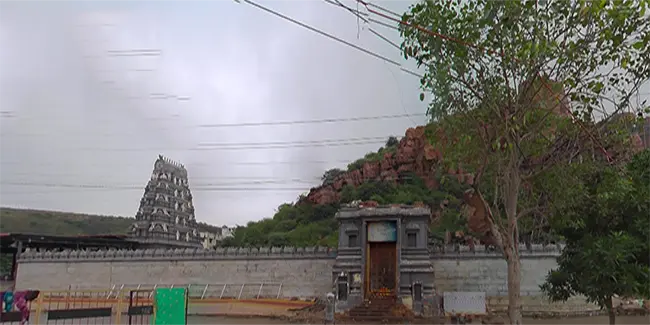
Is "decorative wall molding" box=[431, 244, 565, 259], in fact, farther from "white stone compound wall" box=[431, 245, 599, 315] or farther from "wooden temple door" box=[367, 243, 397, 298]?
"wooden temple door" box=[367, 243, 397, 298]

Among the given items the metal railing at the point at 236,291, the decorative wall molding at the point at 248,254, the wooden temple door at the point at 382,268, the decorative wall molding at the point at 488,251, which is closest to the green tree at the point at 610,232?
the wooden temple door at the point at 382,268

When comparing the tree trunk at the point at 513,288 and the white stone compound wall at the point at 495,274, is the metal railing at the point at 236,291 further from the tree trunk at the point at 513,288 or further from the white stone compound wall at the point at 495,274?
the tree trunk at the point at 513,288

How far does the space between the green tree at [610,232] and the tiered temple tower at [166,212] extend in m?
37.4

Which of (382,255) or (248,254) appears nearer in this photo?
(382,255)

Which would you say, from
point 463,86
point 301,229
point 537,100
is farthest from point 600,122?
point 301,229

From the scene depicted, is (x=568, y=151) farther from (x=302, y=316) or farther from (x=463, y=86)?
(x=302, y=316)

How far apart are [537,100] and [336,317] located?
1515 centimetres

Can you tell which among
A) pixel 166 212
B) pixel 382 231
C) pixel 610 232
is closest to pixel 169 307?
pixel 610 232

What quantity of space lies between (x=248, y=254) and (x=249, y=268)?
0.83m

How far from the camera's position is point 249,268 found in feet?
93.8

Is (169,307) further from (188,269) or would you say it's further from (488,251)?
(188,269)

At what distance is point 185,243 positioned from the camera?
156 feet

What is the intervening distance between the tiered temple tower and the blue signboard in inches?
986

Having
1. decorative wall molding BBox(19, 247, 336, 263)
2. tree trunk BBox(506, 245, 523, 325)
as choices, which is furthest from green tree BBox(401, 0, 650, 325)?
decorative wall molding BBox(19, 247, 336, 263)
